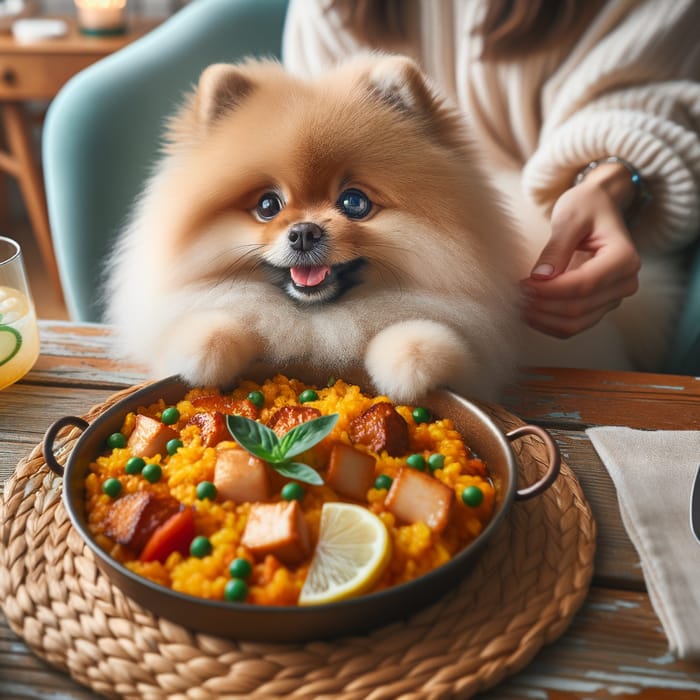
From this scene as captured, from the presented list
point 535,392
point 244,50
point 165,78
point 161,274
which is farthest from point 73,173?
point 535,392

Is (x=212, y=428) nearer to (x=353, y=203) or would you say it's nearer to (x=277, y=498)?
(x=277, y=498)

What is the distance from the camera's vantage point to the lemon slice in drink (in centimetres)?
68

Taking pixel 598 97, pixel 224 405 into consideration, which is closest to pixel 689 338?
pixel 598 97

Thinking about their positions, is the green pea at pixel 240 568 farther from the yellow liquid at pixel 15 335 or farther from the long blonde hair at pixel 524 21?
the long blonde hair at pixel 524 21

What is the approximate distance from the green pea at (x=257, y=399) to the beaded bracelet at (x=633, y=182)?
883 mm

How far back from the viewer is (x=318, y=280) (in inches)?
37.8

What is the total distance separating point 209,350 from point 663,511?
0.60m

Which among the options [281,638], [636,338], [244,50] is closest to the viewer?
[281,638]

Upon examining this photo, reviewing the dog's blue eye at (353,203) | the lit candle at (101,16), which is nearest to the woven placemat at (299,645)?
the dog's blue eye at (353,203)

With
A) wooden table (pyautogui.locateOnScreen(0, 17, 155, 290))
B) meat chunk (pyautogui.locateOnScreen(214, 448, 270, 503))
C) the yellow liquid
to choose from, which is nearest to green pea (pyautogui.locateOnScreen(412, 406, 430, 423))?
meat chunk (pyautogui.locateOnScreen(214, 448, 270, 503))

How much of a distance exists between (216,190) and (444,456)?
1.51ft

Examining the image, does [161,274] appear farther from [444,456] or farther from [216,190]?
[444,456]

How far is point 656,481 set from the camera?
0.92 metres

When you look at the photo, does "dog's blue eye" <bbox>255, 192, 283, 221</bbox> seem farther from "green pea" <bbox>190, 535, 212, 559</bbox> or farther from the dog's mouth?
"green pea" <bbox>190, 535, 212, 559</bbox>
